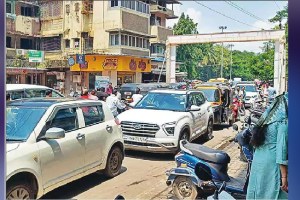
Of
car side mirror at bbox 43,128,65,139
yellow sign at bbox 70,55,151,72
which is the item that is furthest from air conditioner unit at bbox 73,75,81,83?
car side mirror at bbox 43,128,65,139

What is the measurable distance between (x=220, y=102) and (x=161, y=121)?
5.48 meters

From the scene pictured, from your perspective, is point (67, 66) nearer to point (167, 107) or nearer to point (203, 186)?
point (167, 107)

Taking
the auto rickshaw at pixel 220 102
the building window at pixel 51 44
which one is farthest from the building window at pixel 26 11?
the auto rickshaw at pixel 220 102

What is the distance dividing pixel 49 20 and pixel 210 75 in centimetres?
2586

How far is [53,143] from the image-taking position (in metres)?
4.52

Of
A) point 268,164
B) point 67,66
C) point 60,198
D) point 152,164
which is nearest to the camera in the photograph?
point 268,164

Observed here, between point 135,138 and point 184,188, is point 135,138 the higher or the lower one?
the higher one

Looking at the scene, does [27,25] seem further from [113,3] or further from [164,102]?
[164,102]

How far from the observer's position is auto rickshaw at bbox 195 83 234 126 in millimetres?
12184

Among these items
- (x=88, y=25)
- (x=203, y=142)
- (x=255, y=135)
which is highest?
(x=88, y=25)

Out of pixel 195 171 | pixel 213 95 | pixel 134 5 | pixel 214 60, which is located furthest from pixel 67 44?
pixel 195 171

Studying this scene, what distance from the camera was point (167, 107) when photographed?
8.35 m

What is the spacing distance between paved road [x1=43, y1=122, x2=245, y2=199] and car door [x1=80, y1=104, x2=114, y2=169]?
39 cm

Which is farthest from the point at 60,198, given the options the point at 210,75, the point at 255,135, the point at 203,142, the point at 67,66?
the point at 210,75
